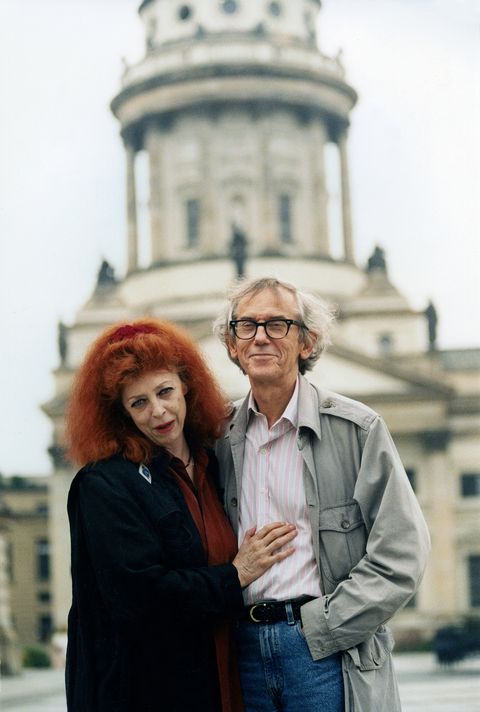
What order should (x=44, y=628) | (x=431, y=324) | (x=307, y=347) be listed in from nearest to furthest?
(x=307, y=347), (x=44, y=628), (x=431, y=324)

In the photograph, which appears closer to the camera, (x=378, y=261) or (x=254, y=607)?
(x=254, y=607)

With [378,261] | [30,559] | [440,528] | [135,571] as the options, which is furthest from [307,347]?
[378,261]

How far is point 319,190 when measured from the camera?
128 feet

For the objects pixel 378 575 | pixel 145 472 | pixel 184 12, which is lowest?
pixel 378 575

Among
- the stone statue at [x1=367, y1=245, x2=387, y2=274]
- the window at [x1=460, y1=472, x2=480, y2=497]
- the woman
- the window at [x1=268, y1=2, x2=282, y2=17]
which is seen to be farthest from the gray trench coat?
the window at [x1=268, y1=2, x2=282, y2=17]

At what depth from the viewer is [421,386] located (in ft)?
101

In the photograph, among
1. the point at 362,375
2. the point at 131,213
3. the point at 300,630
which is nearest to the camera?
the point at 300,630

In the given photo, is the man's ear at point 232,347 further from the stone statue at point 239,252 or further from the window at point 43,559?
the window at point 43,559

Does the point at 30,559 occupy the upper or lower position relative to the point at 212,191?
lower

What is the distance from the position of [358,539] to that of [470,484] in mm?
30623

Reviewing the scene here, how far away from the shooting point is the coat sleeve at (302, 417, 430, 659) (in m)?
2.96

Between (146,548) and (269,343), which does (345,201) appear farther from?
(146,548)

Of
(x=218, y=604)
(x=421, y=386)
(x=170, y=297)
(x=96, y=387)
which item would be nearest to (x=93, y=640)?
(x=218, y=604)

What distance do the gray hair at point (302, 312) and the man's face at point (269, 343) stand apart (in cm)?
2
